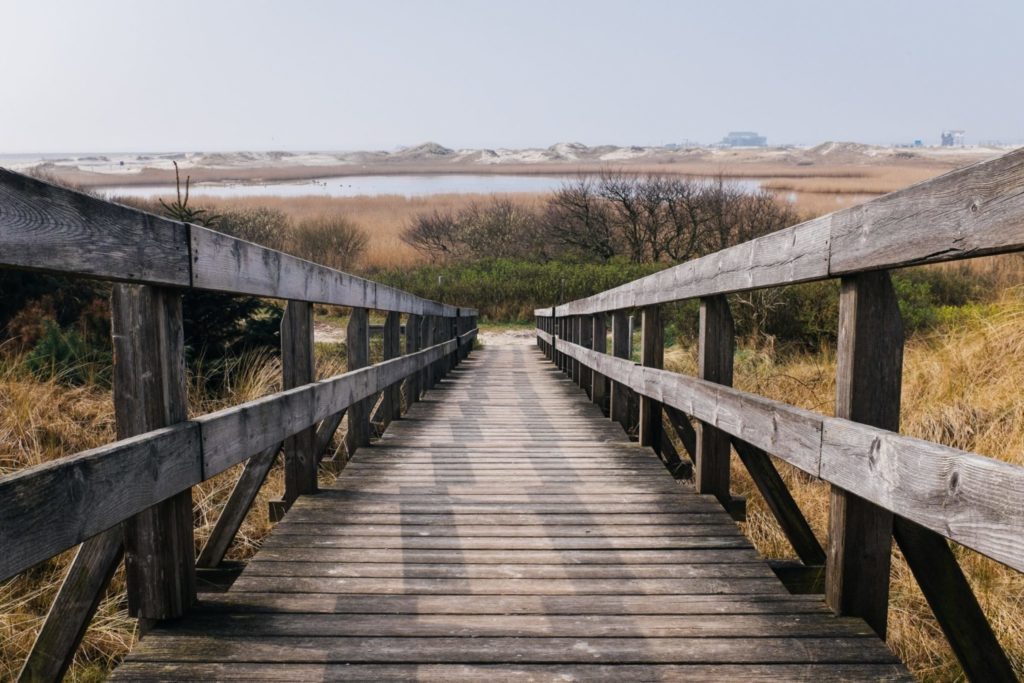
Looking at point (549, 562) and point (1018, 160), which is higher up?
point (1018, 160)

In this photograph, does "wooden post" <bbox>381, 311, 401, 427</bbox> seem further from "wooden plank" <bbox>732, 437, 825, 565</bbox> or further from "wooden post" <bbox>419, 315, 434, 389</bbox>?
"wooden plank" <bbox>732, 437, 825, 565</bbox>

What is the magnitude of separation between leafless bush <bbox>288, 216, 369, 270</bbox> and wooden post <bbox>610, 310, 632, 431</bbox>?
74.2ft

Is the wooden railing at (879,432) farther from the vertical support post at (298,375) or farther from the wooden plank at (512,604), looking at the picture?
the vertical support post at (298,375)

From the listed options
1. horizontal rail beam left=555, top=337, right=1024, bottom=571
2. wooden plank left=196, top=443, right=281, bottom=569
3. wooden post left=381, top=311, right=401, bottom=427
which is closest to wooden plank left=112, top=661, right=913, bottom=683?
horizontal rail beam left=555, top=337, right=1024, bottom=571

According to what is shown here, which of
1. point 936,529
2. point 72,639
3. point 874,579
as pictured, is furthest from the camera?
point 874,579

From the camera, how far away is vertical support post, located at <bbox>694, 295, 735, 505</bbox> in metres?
3.78

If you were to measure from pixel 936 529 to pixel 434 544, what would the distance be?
6.74 feet

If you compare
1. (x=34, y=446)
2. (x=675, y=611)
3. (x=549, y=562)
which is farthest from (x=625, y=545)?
(x=34, y=446)

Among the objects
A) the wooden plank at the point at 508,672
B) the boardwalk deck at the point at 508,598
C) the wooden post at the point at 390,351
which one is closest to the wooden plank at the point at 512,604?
the boardwalk deck at the point at 508,598

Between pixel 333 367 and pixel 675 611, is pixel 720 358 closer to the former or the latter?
pixel 675 611

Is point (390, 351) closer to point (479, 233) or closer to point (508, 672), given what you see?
point (508, 672)

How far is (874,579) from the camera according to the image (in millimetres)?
2422

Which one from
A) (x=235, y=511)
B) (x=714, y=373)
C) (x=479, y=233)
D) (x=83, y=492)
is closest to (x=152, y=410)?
(x=83, y=492)

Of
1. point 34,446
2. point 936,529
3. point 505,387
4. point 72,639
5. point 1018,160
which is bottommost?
point 505,387
